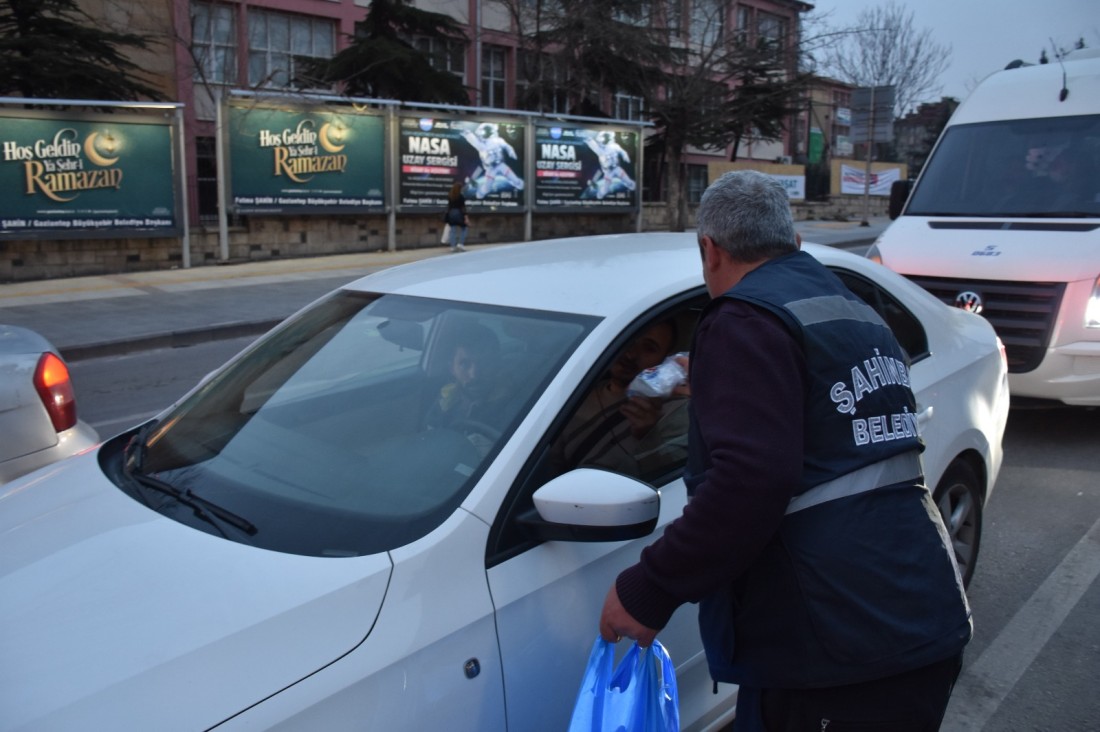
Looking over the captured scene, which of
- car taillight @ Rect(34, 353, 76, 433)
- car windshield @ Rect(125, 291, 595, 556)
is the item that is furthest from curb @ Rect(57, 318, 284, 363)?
car windshield @ Rect(125, 291, 595, 556)

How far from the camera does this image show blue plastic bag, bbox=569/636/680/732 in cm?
188

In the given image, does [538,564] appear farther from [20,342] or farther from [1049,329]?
[1049,329]

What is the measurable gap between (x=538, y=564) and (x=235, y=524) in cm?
72

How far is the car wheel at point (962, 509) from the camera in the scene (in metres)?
3.51

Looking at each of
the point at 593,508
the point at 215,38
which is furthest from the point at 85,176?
the point at 593,508

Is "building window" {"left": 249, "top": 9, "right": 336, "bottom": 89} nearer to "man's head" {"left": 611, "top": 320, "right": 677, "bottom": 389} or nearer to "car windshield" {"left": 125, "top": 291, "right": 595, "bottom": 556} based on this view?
"car windshield" {"left": 125, "top": 291, "right": 595, "bottom": 556}

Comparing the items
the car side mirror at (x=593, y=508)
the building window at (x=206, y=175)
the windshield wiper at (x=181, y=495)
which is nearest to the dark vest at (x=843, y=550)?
the car side mirror at (x=593, y=508)

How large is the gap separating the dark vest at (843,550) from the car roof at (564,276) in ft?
2.50

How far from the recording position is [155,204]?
16.4 m

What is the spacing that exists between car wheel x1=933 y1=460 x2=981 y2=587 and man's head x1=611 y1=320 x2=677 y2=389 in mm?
1298

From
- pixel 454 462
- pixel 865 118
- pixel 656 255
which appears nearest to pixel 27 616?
pixel 454 462

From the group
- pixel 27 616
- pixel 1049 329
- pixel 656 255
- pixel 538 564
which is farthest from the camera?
pixel 1049 329

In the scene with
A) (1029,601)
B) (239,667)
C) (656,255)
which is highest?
(656,255)

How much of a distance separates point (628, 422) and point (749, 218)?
0.87 m
